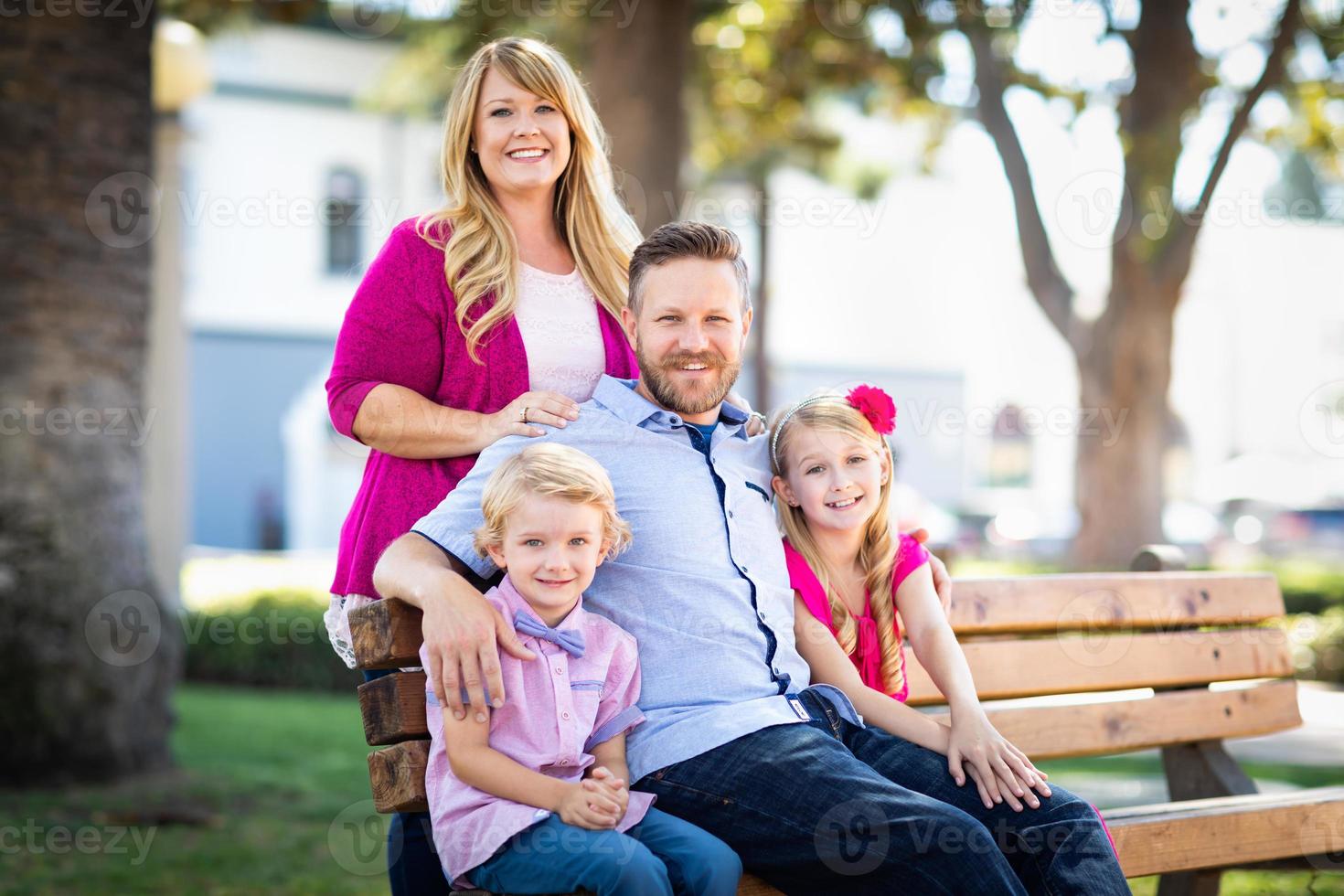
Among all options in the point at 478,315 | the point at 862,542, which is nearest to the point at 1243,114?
the point at 862,542

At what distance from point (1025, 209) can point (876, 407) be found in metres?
10.0

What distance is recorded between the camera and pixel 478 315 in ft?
10.2

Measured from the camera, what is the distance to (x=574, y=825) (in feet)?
8.09

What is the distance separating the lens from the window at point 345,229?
84.2ft

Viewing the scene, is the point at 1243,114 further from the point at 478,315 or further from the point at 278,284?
the point at 278,284

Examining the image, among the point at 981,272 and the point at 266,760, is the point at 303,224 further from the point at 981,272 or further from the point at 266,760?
the point at 266,760

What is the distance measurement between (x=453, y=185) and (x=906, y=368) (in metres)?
30.0

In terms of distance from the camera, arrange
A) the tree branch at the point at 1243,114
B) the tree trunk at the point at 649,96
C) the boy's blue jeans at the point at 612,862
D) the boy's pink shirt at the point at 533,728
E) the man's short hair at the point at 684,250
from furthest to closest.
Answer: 1. the tree branch at the point at 1243,114
2. the tree trunk at the point at 649,96
3. the man's short hair at the point at 684,250
4. the boy's pink shirt at the point at 533,728
5. the boy's blue jeans at the point at 612,862

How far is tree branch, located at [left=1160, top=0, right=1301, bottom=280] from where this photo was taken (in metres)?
10.5

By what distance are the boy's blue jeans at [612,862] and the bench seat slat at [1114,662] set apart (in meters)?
1.12

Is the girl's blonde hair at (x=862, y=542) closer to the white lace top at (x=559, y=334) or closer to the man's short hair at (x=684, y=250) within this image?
the man's short hair at (x=684, y=250)

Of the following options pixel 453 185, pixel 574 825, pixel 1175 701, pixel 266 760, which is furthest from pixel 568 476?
pixel 266 760

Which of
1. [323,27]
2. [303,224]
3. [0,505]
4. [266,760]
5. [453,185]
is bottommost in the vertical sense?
[266,760]

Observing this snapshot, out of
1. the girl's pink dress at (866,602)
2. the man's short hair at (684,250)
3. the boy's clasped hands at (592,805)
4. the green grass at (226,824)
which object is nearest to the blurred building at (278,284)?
the green grass at (226,824)
